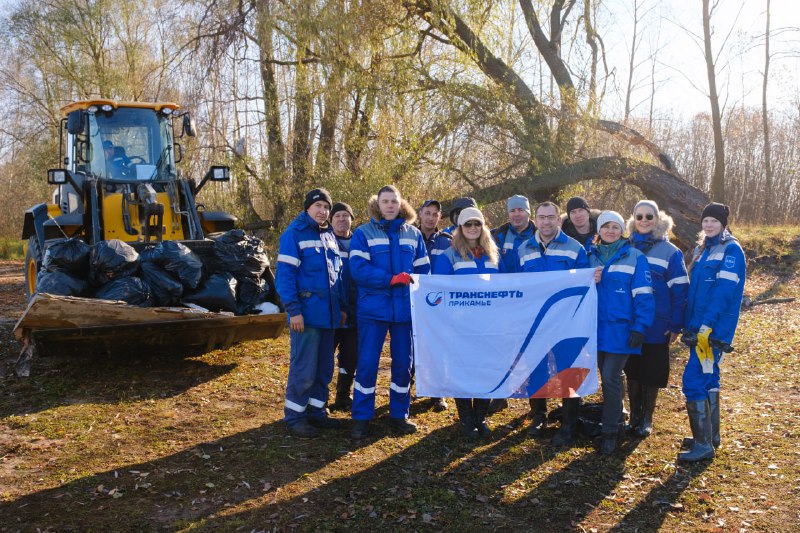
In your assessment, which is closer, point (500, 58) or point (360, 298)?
point (360, 298)

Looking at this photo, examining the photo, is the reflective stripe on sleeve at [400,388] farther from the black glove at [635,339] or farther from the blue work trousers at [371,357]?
the black glove at [635,339]

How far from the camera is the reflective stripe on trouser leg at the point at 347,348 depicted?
5.86m

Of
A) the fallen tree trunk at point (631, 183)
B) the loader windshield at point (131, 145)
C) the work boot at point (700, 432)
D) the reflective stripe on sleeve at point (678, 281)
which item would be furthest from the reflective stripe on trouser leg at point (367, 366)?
the fallen tree trunk at point (631, 183)

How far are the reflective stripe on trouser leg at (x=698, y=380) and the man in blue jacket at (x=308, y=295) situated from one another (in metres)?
2.70

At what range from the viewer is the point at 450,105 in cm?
1070

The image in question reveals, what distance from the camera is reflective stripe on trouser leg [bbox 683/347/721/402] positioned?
4680mm

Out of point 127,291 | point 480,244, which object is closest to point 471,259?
point 480,244

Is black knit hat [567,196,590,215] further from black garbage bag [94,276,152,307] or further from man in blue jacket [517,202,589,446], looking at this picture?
black garbage bag [94,276,152,307]

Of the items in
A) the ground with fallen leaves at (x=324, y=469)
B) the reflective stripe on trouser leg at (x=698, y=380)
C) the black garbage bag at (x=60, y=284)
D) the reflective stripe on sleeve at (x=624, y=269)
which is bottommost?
the ground with fallen leaves at (x=324, y=469)

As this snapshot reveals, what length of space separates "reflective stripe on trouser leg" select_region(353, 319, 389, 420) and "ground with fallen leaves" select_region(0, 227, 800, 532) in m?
0.26

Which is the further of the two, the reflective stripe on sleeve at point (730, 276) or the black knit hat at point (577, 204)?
the black knit hat at point (577, 204)

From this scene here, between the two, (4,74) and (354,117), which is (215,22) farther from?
(4,74)

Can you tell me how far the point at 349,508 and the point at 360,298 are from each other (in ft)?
5.60

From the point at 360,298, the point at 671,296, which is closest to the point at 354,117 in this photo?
the point at 360,298
